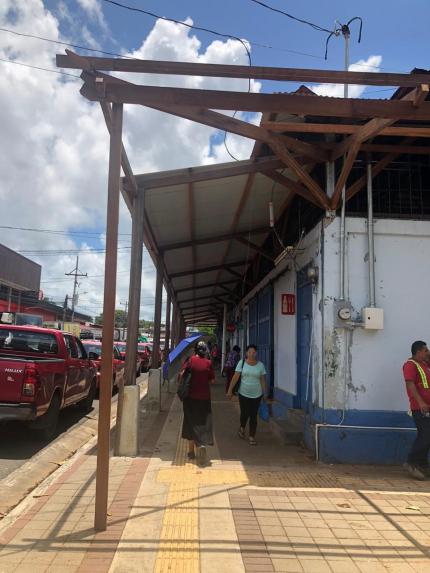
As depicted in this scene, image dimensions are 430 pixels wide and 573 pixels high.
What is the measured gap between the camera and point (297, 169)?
6688 mm

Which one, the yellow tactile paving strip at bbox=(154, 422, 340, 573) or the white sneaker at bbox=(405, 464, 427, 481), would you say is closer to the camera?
the yellow tactile paving strip at bbox=(154, 422, 340, 573)

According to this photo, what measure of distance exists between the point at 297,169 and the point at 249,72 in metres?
2.09

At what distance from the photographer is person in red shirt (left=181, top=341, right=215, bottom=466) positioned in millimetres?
6891

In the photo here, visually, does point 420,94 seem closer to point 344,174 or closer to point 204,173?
point 344,174

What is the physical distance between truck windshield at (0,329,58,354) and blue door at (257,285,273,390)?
16.8 ft

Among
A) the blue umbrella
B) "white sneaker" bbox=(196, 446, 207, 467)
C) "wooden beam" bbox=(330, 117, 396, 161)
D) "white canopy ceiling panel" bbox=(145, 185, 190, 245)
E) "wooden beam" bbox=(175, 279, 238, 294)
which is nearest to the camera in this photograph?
"wooden beam" bbox=(330, 117, 396, 161)

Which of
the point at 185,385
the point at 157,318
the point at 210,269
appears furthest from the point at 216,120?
the point at 210,269

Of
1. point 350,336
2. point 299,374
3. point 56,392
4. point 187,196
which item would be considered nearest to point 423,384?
point 350,336

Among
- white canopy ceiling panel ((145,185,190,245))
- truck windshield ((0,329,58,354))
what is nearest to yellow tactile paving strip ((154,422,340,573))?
truck windshield ((0,329,58,354))

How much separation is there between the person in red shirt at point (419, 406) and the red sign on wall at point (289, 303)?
3005 mm

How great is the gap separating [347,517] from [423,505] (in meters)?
0.97

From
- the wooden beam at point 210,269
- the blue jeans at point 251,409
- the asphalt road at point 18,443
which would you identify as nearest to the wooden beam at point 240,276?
the wooden beam at point 210,269

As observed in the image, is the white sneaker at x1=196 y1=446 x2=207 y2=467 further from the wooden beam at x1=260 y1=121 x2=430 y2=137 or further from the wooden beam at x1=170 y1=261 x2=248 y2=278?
the wooden beam at x1=170 y1=261 x2=248 y2=278

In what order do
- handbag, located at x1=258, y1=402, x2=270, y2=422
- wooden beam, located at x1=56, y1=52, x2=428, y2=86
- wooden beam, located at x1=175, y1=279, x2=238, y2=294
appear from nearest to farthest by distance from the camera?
wooden beam, located at x1=56, y1=52, x2=428, y2=86 < handbag, located at x1=258, y1=402, x2=270, y2=422 < wooden beam, located at x1=175, y1=279, x2=238, y2=294
